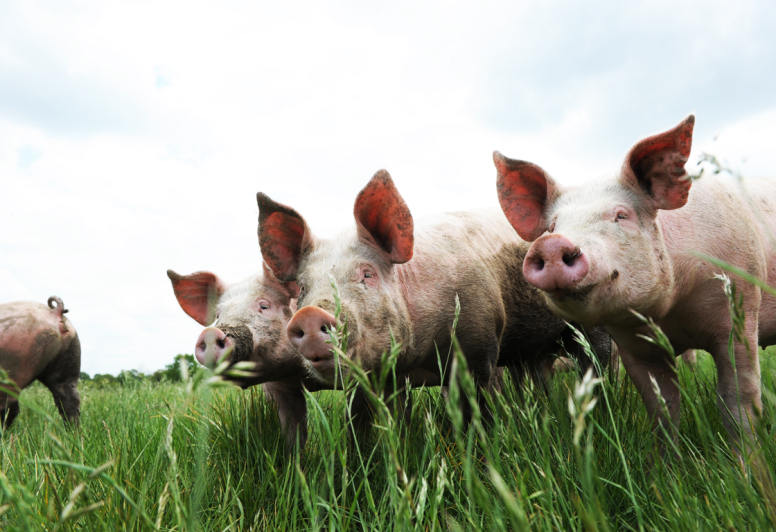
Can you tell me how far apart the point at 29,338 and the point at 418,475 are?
5.99 meters

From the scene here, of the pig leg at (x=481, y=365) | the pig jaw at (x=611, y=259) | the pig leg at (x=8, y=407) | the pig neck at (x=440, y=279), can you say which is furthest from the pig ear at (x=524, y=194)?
the pig leg at (x=8, y=407)

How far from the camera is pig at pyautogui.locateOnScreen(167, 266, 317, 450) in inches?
128

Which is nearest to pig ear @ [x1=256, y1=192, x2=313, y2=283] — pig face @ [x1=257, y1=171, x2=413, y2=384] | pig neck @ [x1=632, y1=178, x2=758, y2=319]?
pig face @ [x1=257, y1=171, x2=413, y2=384]

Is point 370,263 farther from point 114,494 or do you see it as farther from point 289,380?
point 114,494

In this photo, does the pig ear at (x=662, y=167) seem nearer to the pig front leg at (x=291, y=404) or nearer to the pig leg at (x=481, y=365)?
the pig leg at (x=481, y=365)

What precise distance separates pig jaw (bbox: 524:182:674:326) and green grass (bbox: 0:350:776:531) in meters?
0.45

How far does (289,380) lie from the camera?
12.4ft

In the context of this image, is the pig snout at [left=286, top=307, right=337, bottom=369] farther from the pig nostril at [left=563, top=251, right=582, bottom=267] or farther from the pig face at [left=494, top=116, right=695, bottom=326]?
the pig nostril at [left=563, top=251, right=582, bottom=267]

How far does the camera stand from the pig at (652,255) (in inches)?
91.0

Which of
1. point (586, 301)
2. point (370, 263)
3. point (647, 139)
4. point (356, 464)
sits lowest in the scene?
point (356, 464)

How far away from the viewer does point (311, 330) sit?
7.75 feet

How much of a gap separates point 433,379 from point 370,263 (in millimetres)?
1018

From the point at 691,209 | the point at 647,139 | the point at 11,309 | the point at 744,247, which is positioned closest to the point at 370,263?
the point at 647,139

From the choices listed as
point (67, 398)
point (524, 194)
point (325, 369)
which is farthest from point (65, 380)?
point (524, 194)
